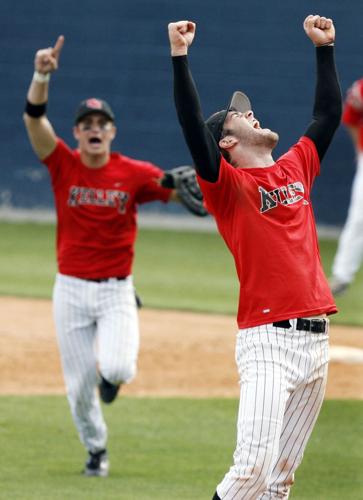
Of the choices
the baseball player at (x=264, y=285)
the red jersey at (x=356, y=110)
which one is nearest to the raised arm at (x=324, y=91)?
the baseball player at (x=264, y=285)

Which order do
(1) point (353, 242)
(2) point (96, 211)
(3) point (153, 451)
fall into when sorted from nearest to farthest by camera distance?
(2) point (96, 211), (3) point (153, 451), (1) point (353, 242)

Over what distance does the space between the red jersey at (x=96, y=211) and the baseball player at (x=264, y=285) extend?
2.28m

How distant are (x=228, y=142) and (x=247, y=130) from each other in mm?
95

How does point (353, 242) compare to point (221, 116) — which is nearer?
point (221, 116)

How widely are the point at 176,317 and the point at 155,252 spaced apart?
4424 millimetres

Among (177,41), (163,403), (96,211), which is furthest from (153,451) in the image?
(177,41)

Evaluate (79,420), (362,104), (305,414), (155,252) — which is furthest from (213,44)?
(305,414)

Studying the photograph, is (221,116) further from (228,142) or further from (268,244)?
(268,244)

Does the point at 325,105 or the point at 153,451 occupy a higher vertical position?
the point at 325,105

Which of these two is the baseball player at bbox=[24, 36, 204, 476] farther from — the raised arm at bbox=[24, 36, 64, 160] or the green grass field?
the green grass field

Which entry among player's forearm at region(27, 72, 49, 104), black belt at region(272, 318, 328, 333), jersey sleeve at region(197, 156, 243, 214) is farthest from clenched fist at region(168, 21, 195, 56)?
player's forearm at region(27, 72, 49, 104)

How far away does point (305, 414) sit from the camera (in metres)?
4.75

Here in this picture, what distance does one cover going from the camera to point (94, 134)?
284 inches

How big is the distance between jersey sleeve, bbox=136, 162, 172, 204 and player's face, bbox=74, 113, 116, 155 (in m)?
0.27
